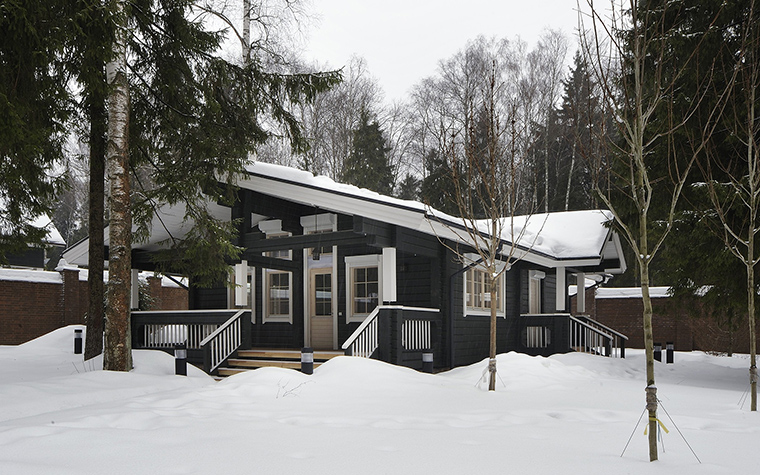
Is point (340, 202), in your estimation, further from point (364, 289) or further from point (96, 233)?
point (96, 233)

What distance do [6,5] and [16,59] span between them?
2.85 ft

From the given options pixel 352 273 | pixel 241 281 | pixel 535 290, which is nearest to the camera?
pixel 241 281

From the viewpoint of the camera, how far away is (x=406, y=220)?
36.1 feet

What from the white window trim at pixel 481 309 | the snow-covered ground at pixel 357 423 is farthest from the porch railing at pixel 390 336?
the white window trim at pixel 481 309

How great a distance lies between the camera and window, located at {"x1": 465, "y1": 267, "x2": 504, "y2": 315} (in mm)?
14535

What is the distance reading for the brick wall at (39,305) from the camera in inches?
766

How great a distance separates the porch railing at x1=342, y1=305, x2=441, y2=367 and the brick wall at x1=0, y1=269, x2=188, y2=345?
43.4 feet

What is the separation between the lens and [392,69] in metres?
51.0

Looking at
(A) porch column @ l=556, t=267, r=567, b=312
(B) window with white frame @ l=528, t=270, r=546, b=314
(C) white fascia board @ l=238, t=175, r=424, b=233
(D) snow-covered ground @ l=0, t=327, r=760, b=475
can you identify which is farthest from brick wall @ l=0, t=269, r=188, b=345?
(A) porch column @ l=556, t=267, r=567, b=312

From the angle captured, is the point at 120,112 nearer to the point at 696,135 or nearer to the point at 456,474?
the point at 456,474

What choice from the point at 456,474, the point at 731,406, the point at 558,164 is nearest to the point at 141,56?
the point at 456,474

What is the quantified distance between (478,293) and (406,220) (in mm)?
4803

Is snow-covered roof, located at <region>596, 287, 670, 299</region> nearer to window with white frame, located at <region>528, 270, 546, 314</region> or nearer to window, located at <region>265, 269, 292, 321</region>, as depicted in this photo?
window with white frame, located at <region>528, 270, 546, 314</region>

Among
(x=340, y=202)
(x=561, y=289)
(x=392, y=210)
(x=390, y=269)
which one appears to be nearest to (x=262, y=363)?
(x=390, y=269)
